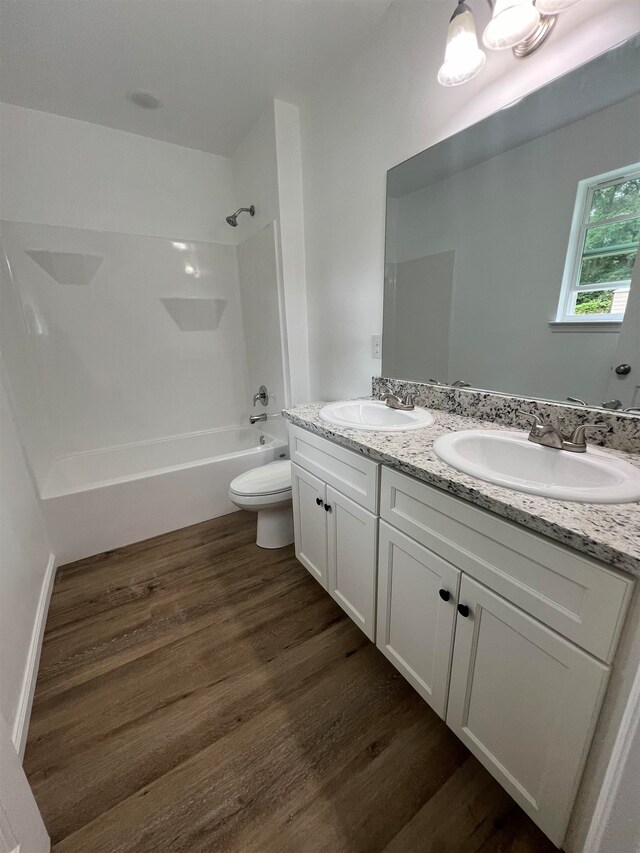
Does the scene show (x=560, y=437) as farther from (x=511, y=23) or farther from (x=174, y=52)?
(x=174, y=52)

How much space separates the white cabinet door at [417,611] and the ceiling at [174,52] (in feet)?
6.72

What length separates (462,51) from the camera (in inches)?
40.0

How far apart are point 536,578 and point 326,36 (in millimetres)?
2208

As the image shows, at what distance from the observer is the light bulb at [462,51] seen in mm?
993

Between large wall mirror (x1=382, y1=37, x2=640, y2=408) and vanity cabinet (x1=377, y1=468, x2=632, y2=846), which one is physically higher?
large wall mirror (x1=382, y1=37, x2=640, y2=408)

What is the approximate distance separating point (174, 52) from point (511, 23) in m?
1.45

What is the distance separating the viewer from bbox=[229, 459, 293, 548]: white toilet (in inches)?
71.1

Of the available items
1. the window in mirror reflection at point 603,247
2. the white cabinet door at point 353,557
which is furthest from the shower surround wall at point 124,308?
the window in mirror reflection at point 603,247

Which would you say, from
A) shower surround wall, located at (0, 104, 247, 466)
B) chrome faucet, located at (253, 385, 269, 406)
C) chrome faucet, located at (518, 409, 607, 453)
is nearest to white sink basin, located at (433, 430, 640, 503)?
chrome faucet, located at (518, 409, 607, 453)

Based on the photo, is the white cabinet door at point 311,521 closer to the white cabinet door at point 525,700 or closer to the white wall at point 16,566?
the white cabinet door at point 525,700

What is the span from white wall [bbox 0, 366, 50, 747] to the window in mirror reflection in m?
2.07

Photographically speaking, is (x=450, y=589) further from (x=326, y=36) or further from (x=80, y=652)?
(x=326, y=36)

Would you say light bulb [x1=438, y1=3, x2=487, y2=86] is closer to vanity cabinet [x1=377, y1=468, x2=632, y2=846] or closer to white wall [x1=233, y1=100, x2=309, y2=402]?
white wall [x1=233, y1=100, x2=309, y2=402]

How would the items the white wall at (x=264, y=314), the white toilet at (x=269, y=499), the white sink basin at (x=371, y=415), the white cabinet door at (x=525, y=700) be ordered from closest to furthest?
the white cabinet door at (x=525, y=700)
the white sink basin at (x=371, y=415)
the white toilet at (x=269, y=499)
the white wall at (x=264, y=314)
